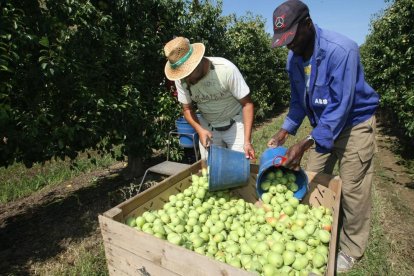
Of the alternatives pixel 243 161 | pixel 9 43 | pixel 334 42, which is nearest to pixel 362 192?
pixel 243 161

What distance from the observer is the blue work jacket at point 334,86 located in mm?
2428

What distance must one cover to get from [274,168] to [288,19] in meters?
1.31

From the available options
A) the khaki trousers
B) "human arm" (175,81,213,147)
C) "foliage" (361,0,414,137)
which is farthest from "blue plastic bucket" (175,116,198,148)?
"foliage" (361,0,414,137)

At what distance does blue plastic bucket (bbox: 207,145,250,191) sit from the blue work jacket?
0.67 m

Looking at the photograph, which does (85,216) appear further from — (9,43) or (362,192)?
(362,192)

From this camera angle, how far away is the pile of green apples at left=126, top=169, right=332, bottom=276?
2.07m

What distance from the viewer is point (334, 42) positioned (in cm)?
245

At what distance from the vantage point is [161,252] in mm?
1912

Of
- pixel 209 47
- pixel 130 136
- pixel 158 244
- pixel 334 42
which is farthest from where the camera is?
pixel 209 47

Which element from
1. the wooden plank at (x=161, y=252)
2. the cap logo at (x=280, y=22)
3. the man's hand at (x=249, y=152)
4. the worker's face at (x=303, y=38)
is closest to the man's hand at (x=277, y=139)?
the man's hand at (x=249, y=152)

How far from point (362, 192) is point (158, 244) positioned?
76.3 inches

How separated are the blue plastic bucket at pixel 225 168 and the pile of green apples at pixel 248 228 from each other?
0.71 feet

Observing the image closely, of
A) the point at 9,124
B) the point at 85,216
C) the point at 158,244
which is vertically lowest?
the point at 85,216

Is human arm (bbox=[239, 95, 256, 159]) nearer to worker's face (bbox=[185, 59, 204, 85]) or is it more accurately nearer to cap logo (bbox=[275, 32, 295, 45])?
worker's face (bbox=[185, 59, 204, 85])
